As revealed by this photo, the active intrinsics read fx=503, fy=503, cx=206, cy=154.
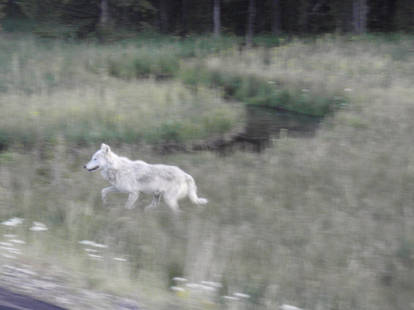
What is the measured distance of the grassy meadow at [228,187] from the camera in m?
6.56

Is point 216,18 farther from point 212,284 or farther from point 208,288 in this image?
point 208,288

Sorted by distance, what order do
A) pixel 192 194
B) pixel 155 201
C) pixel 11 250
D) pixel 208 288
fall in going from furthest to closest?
pixel 155 201 < pixel 192 194 < pixel 11 250 < pixel 208 288

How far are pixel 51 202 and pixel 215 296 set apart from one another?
15.6ft

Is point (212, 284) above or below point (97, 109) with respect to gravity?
below

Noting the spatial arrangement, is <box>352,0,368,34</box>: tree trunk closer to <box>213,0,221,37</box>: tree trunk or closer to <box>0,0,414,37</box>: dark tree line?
<box>0,0,414,37</box>: dark tree line

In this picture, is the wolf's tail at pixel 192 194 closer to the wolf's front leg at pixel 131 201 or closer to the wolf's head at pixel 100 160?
the wolf's front leg at pixel 131 201

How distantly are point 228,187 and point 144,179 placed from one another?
1837 mm

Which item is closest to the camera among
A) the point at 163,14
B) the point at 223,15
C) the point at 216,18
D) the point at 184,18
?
the point at 216,18

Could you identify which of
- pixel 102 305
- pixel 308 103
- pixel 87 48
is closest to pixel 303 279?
pixel 102 305

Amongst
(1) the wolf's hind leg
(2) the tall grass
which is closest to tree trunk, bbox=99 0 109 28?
(2) the tall grass

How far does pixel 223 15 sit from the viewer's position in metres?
35.3

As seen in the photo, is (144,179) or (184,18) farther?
(184,18)

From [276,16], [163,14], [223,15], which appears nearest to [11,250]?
[276,16]

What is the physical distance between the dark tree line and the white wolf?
20.6 meters
